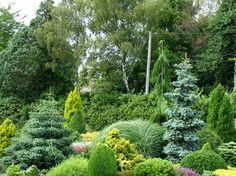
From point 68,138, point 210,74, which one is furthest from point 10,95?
point 68,138

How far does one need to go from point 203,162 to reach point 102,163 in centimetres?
269

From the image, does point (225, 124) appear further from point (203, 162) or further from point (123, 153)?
point (123, 153)

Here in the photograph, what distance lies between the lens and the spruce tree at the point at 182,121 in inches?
584

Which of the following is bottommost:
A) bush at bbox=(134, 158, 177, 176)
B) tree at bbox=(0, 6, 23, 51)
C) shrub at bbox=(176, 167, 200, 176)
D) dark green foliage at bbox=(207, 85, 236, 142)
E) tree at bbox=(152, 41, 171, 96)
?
shrub at bbox=(176, 167, 200, 176)

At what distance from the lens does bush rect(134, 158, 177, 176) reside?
37.5 feet

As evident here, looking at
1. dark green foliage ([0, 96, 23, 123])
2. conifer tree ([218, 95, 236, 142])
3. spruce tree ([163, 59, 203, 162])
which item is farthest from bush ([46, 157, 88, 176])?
dark green foliage ([0, 96, 23, 123])

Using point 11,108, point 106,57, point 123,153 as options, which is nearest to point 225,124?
point 123,153

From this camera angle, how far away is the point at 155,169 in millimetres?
11461

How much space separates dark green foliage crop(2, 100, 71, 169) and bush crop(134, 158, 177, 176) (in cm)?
369

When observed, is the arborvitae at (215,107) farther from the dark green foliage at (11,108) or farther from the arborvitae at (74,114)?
the dark green foliage at (11,108)

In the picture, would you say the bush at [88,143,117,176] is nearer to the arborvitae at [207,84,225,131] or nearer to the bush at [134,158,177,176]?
the bush at [134,158,177,176]

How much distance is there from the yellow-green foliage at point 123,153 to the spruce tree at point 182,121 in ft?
7.01

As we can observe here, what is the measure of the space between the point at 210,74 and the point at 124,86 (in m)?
5.85

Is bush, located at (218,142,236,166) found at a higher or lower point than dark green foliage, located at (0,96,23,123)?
lower
